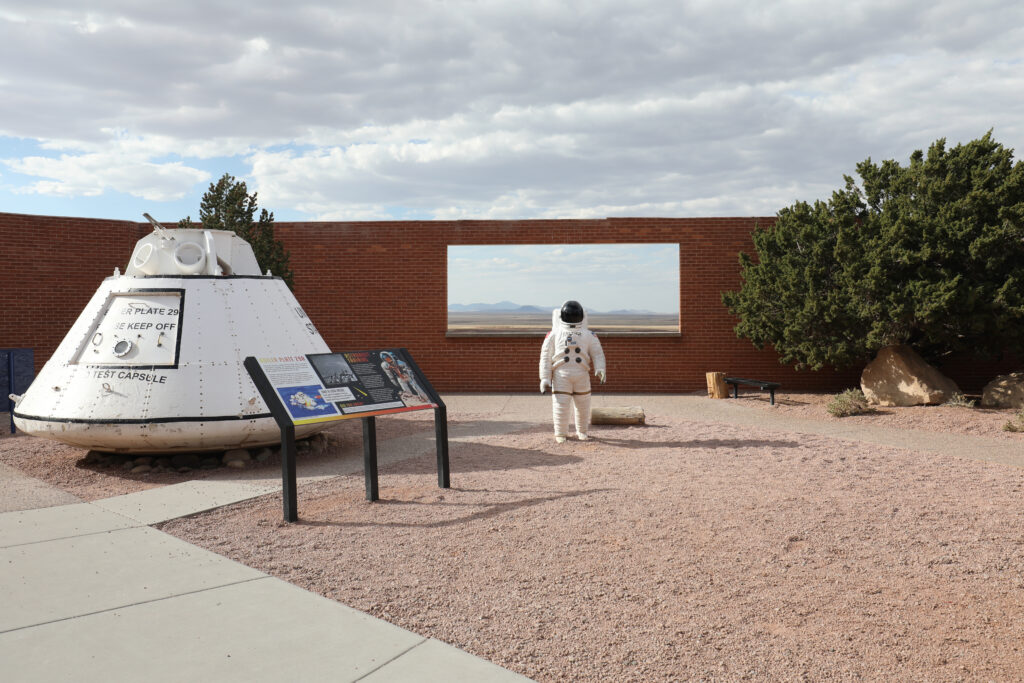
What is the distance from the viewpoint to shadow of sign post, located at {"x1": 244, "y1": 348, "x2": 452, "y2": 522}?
238 inches

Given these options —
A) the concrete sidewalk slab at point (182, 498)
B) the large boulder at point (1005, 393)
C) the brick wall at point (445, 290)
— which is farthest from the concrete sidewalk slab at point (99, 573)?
the large boulder at point (1005, 393)

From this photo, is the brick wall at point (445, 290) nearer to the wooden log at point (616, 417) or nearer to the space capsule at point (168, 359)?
the wooden log at point (616, 417)

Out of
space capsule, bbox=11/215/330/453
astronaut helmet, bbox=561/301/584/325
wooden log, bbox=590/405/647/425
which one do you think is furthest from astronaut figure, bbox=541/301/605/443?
space capsule, bbox=11/215/330/453

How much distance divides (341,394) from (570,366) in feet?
12.2

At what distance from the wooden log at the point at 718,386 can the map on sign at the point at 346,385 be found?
29.0ft

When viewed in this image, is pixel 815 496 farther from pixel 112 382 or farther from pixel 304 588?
pixel 112 382

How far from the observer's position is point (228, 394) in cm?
769

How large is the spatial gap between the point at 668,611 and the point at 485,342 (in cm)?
1224

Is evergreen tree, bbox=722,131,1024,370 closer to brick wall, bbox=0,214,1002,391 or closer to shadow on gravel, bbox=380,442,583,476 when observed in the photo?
brick wall, bbox=0,214,1002,391

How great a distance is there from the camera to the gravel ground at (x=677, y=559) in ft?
12.0

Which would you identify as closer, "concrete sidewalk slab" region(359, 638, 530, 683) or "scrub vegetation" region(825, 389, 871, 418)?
Answer: "concrete sidewalk slab" region(359, 638, 530, 683)

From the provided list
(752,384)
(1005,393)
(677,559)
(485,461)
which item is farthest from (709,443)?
(1005,393)

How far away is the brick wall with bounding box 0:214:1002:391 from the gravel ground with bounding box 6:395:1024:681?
24.5 ft

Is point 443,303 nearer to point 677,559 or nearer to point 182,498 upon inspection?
point 182,498
